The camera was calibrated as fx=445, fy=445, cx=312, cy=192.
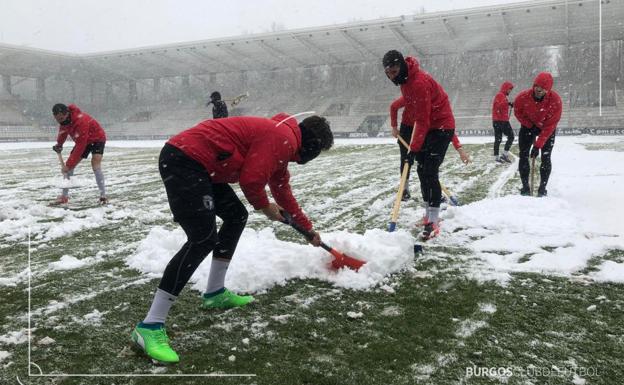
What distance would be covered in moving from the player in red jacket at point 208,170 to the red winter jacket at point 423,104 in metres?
2.10

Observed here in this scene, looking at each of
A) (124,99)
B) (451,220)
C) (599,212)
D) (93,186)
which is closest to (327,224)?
(451,220)

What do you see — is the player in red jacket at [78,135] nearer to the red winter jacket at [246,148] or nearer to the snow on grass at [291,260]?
the snow on grass at [291,260]

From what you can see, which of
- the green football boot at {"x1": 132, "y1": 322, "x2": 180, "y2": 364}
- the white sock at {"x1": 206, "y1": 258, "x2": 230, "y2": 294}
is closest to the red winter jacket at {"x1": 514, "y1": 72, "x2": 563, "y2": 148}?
the white sock at {"x1": 206, "y1": 258, "x2": 230, "y2": 294}

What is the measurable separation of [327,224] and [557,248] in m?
2.47

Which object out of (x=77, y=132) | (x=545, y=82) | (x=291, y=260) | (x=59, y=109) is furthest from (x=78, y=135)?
(x=545, y=82)

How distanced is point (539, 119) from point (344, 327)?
4.98 m

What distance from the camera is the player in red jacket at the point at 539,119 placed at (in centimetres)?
613

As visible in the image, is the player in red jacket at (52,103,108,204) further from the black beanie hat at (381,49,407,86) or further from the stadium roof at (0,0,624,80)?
the stadium roof at (0,0,624,80)

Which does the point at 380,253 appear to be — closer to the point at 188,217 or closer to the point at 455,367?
the point at 455,367

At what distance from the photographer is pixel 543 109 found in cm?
618

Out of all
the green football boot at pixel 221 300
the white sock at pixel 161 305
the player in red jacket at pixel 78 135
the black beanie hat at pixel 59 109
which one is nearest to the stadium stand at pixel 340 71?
the player in red jacket at pixel 78 135

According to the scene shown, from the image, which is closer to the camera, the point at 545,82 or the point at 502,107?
the point at 545,82

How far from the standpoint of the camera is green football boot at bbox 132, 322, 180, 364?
2.39 meters

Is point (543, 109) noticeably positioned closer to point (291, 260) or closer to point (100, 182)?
point (291, 260)
